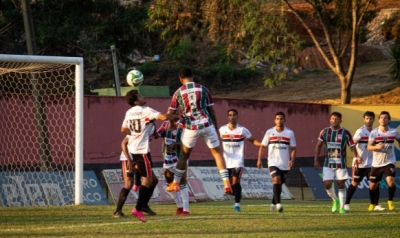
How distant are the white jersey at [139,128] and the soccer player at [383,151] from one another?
575 cm

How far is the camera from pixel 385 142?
1717 centimetres

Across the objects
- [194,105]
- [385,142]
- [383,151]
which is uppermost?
[194,105]

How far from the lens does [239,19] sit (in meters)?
33.8

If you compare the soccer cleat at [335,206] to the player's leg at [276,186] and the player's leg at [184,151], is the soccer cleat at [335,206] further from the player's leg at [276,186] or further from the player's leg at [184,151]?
the player's leg at [184,151]

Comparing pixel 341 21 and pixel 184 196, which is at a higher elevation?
pixel 341 21

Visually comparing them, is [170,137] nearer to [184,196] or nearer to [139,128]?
[184,196]

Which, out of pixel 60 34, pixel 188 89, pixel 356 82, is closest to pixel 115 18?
pixel 60 34

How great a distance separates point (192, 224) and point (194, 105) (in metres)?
1.73

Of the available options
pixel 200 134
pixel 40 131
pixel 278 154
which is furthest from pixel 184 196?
pixel 40 131

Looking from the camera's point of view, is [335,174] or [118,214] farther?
[335,174]

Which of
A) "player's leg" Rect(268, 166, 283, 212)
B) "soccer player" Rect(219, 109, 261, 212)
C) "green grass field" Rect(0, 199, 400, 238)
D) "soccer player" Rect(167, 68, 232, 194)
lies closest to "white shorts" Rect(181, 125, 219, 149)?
"soccer player" Rect(167, 68, 232, 194)

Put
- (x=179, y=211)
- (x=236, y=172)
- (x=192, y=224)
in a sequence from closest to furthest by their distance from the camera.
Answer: (x=192, y=224) < (x=179, y=211) < (x=236, y=172)

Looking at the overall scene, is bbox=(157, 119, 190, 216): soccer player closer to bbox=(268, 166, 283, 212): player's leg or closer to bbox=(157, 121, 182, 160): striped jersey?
bbox=(157, 121, 182, 160): striped jersey

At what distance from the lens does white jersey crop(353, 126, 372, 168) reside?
1858 centimetres
